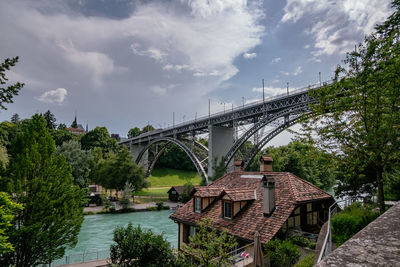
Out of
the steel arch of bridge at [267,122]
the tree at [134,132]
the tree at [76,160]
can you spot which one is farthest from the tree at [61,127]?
the steel arch of bridge at [267,122]

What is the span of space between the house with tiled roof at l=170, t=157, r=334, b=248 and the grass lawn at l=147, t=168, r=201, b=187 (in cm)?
5338

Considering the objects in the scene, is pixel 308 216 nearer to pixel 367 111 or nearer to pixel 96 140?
pixel 367 111

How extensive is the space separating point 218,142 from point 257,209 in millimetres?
26274

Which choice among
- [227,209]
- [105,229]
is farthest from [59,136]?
[227,209]

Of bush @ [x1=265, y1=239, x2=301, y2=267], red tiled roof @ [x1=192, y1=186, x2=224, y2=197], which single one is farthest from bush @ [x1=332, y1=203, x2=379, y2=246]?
red tiled roof @ [x1=192, y1=186, x2=224, y2=197]

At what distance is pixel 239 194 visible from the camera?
513 inches

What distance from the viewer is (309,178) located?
132 ft

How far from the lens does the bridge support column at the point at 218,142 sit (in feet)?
125

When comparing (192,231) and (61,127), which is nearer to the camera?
(192,231)

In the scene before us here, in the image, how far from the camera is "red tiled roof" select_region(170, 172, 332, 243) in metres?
11.1

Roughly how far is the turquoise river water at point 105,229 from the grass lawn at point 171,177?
3378 centimetres

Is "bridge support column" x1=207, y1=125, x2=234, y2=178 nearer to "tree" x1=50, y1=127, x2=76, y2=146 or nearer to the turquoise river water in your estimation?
the turquoise river water

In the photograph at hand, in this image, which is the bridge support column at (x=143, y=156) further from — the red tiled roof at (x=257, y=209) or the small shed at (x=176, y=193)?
the red tiled roof at (x=257, y=209)

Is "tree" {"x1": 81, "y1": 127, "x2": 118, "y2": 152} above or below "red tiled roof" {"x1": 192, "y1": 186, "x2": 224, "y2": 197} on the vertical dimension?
above
